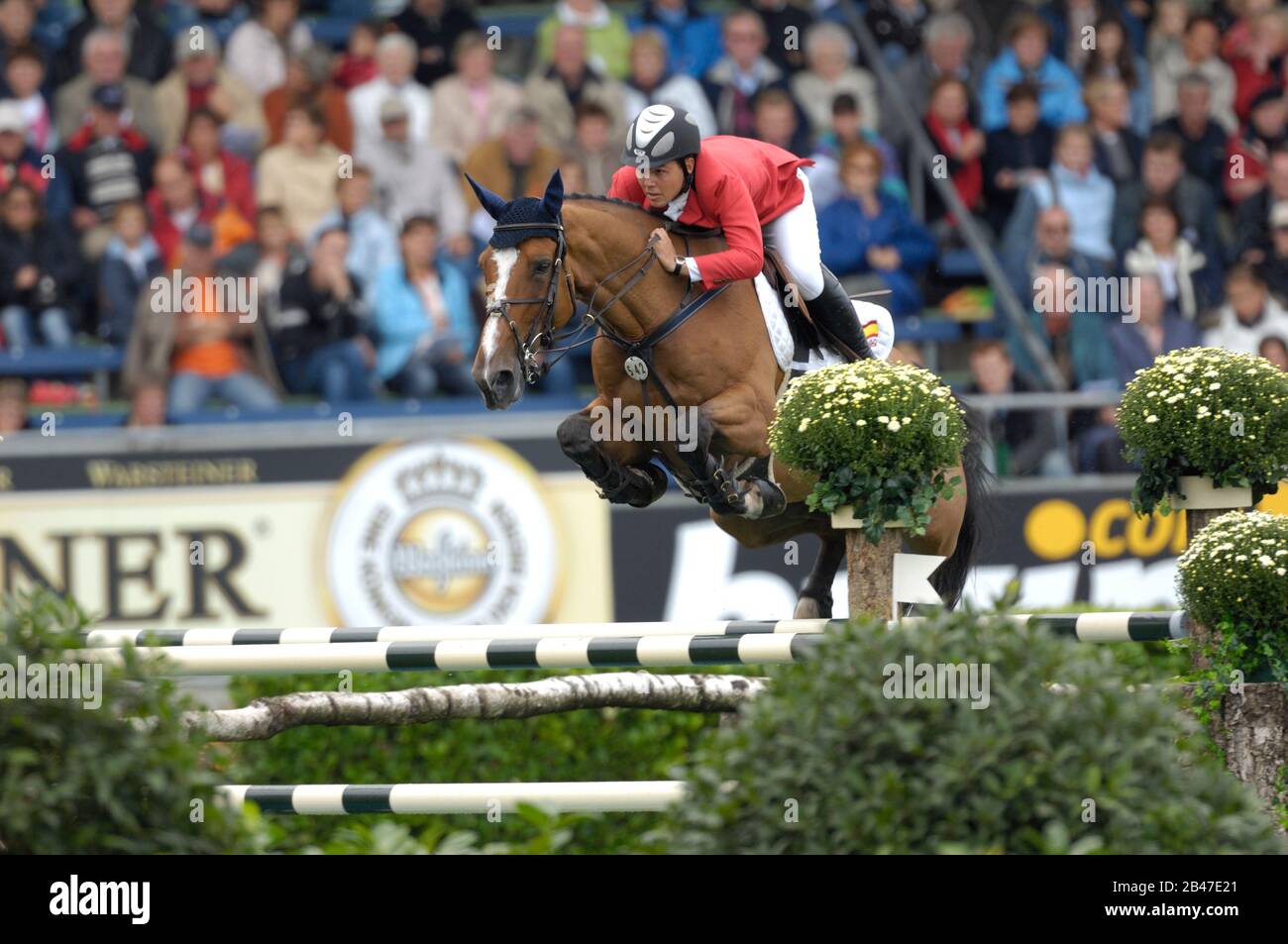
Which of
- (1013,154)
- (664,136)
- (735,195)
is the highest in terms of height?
(1013,154)

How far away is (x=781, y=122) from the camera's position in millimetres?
12078

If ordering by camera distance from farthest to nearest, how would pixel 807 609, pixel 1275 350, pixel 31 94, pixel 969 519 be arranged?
pixel 31 94 → pixel 1275 350 → pixel 969 519 → pixel 807 609

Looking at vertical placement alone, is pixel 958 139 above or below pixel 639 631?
above

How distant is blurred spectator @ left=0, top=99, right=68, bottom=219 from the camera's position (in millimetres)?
12109

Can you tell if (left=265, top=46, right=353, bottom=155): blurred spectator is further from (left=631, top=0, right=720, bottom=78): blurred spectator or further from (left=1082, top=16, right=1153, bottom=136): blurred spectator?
(left=1082, top=16, right=1153, bottom=136): blurred spectator

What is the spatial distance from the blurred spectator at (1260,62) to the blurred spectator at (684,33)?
3842mm

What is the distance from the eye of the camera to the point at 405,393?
37.4ft

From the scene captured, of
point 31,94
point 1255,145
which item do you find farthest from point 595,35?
point 1255,145

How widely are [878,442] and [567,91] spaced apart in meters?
7.63

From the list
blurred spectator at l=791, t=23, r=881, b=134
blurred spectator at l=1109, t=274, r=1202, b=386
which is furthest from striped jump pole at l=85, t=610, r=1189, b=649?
blurred spectator at l=791, t=23, r=881, b=134

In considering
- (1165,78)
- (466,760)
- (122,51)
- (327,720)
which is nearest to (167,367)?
(122,51)

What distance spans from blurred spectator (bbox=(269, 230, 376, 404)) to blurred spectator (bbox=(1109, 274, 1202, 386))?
478 centimetres

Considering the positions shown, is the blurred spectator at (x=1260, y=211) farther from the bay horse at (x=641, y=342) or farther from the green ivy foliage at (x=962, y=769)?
the green ivy foliage at (x=962, y=769)

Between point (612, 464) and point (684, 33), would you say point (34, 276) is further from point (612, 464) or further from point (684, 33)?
point (612, 464)
